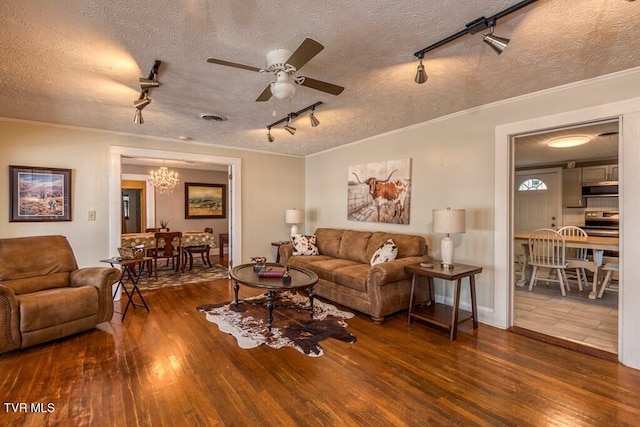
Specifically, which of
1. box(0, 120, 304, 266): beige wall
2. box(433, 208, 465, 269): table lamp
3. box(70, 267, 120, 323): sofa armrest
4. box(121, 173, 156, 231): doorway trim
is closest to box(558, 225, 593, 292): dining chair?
box(433, 208, 465, 269): table lamp

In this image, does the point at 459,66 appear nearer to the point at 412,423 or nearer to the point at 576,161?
the point at 412,423

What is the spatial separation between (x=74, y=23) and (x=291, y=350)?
2810mm

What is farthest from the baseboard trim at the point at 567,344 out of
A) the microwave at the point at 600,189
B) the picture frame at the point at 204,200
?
the picture frame at the point at 204,200

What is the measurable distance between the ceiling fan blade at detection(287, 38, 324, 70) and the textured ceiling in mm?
174

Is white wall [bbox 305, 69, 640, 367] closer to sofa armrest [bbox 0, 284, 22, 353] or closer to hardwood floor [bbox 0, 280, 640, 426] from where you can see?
hardwood floor [bbox 0, 280, 640, 426]

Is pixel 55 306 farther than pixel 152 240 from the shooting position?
No

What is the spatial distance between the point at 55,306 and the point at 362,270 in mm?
3146

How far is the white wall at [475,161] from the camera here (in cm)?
266

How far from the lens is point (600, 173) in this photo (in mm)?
6305

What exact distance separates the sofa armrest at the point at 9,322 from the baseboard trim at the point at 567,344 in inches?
181

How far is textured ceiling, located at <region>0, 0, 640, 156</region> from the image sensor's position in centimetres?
176

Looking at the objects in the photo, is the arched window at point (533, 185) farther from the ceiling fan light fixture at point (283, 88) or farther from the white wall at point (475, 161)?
the ceiling fan light fixture at point (283, 88)

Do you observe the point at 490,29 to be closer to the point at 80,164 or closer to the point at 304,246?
the point at 304,246

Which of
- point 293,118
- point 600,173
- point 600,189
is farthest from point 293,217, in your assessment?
point 600,173
